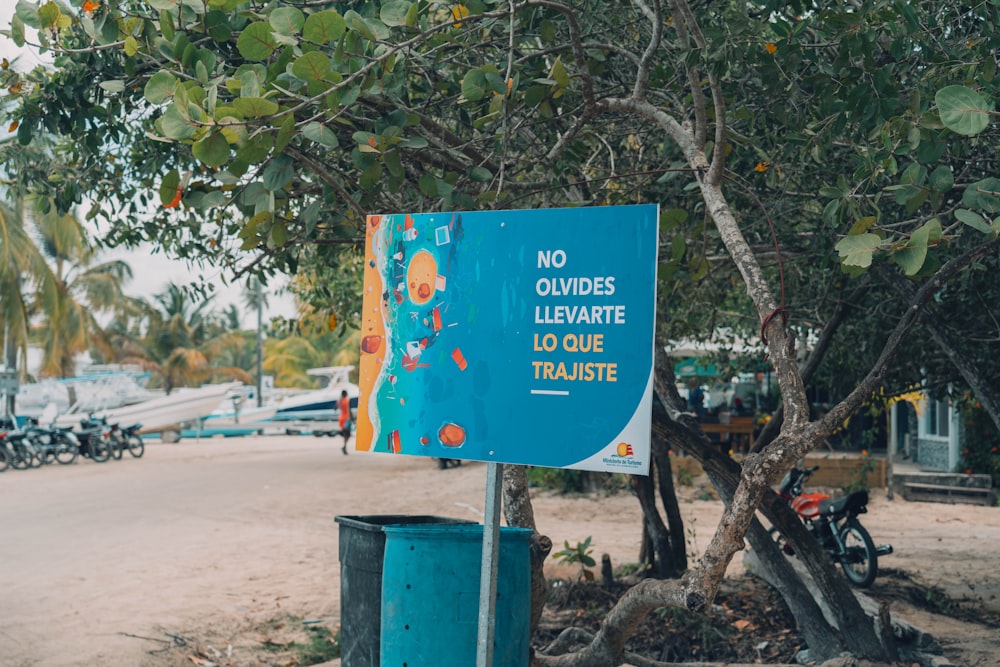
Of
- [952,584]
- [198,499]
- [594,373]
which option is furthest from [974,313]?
[198,499]

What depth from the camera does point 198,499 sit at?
566 inches

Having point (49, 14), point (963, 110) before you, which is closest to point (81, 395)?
point (49, 14)

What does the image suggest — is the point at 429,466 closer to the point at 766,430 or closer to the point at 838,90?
the point at 766,430

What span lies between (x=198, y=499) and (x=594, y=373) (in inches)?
492

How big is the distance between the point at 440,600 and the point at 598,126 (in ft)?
10.9

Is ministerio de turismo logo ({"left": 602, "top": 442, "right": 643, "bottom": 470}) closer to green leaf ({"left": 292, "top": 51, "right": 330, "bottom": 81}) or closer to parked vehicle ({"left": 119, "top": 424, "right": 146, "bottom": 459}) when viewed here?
green leaf ({"left": 292, "top": 51, "right": 330, "bottom": 81})

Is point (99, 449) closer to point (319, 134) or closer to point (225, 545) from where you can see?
point (225, 545)

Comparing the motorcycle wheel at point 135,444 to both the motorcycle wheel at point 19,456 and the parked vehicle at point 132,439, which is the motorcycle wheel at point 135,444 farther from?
the motorcycle wheel at point 19,456

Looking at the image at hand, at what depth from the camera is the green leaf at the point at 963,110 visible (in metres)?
3.00

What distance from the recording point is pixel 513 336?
325cm

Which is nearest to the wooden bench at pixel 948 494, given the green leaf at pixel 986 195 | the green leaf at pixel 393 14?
the green leaf at pixel 986 195

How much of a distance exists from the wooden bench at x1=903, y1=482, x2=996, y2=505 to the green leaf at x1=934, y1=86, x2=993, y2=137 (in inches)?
500

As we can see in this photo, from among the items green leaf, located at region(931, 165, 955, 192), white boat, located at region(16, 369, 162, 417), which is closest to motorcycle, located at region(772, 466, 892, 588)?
green leaf, located at region(931, 165, 955, 192)

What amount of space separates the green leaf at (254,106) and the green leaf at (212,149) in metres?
0.13
